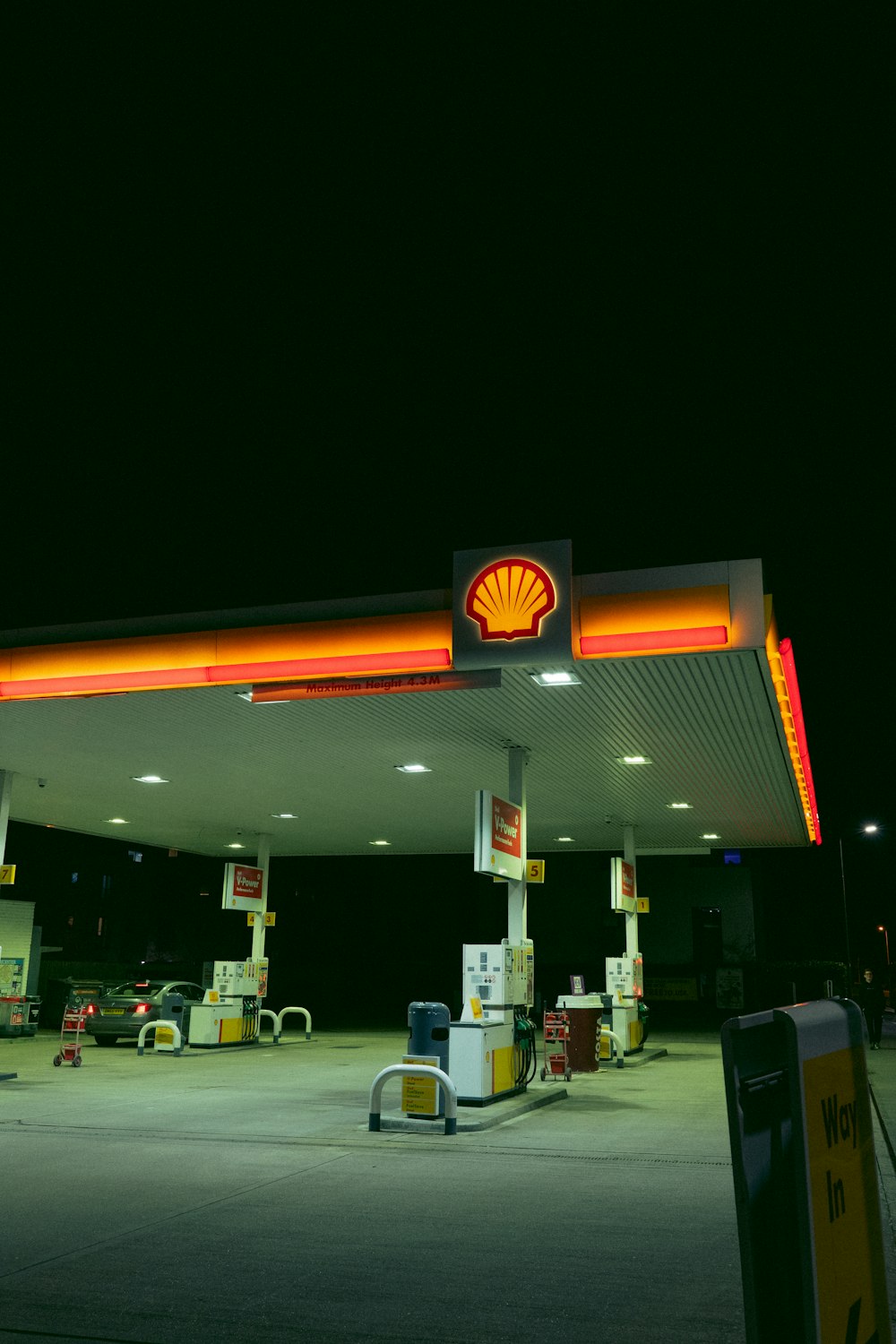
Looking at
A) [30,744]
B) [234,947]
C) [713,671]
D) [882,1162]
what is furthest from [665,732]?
[234,947]

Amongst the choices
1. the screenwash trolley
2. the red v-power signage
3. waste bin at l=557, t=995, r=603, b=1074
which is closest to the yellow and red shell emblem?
the red v-power signage

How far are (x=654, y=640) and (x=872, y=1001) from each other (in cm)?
1410

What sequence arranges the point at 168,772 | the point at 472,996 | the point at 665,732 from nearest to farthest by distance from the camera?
the point at 472,996 < the point at 665,732 < the point at 168,772

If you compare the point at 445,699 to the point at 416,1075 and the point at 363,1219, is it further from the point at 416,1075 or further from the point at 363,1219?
the point at 363,1219

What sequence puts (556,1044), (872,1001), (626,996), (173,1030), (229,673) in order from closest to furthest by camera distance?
1. (229,673)
2. (556,1044)
3. (173,1030)
4. (626,996)
5. (872,1001)

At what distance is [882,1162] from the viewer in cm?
848

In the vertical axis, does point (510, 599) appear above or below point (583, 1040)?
above

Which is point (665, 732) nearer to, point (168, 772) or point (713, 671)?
point (713, 671)

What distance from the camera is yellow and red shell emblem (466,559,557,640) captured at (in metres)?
10.2

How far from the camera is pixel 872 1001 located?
67.7 feet

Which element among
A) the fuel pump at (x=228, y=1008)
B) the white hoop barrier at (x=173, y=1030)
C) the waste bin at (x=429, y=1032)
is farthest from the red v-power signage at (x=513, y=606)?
the fuel pump at (x=228, y=1008)

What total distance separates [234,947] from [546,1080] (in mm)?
24973

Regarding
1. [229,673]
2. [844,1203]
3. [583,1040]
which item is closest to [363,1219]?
[844,1203]

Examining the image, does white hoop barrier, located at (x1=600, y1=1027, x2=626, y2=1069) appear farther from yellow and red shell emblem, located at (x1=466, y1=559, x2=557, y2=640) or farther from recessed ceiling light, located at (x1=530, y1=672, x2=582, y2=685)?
yellow and red shell emblem, located at (x1=466, y1=559, x2=557, y2=640)
